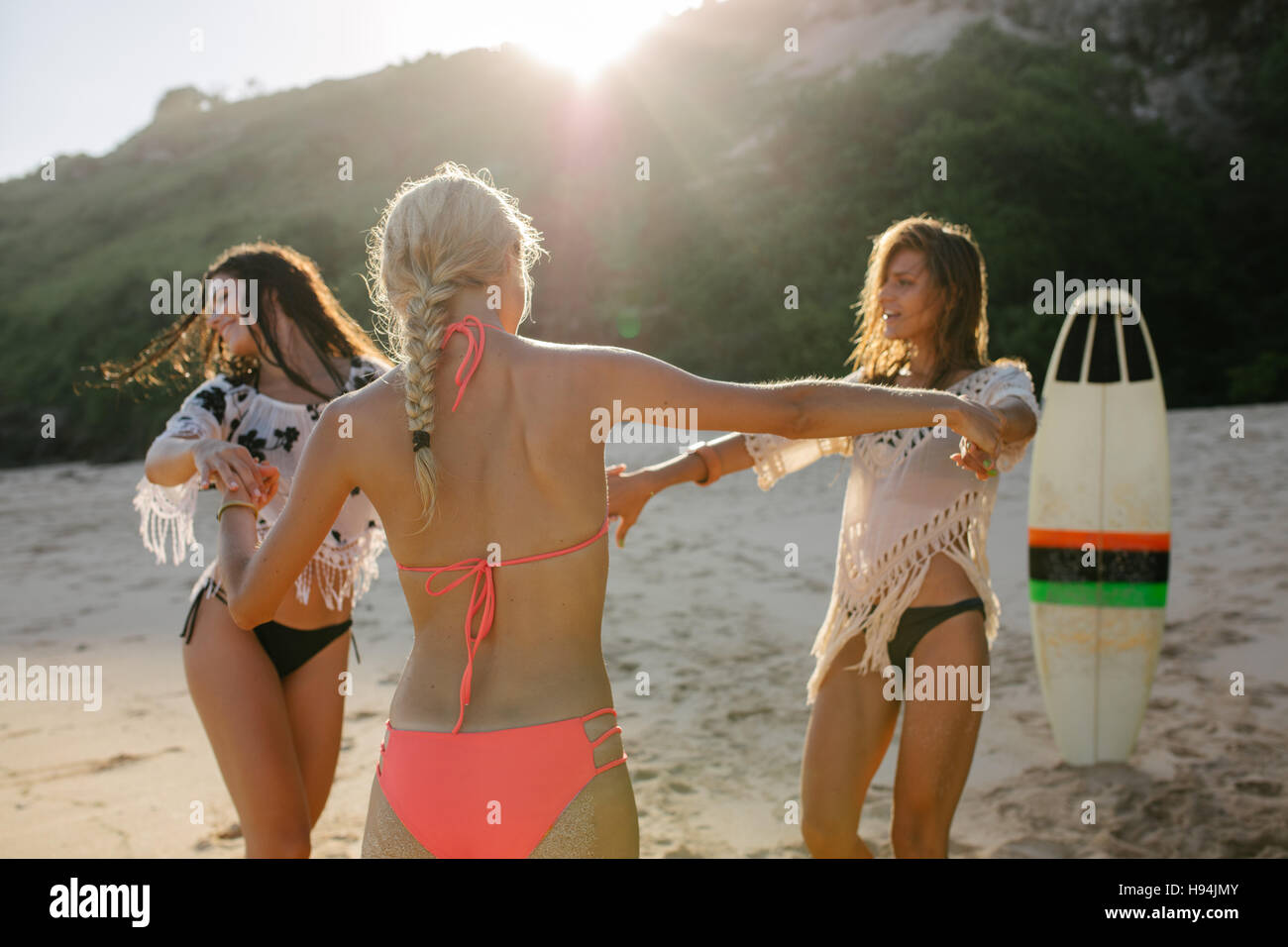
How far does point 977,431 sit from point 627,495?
106 cm

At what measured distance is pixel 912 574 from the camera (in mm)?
2809

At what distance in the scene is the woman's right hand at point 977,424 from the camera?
Result: 86.9 inches

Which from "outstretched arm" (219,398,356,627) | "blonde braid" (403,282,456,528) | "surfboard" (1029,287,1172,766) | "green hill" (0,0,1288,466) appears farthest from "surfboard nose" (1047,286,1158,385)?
"green hill" (0,0,1288,466)

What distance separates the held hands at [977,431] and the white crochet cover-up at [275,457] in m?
1.61

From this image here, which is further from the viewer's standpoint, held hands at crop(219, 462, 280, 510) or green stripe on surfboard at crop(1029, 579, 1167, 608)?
green stripe on surfboard at crop(1029, 579, 1167, 608)

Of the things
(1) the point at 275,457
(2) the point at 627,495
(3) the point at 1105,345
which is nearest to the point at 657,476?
(2) the point at 627,495

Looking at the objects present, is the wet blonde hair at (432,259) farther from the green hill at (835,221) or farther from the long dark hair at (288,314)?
the green hill at (835,221)

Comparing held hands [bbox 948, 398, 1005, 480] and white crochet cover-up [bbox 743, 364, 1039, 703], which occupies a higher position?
held hands [bbox 948, 398, 1005, 480]

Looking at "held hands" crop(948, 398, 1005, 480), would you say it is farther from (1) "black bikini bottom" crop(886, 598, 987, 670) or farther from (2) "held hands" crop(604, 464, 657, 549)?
(2) "held hands" crop(604, 464, 657, 549)

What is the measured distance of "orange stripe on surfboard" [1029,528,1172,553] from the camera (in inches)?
186

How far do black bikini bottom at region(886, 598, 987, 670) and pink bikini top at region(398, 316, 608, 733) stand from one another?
1411 mm

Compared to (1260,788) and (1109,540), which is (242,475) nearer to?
(1109,540)
